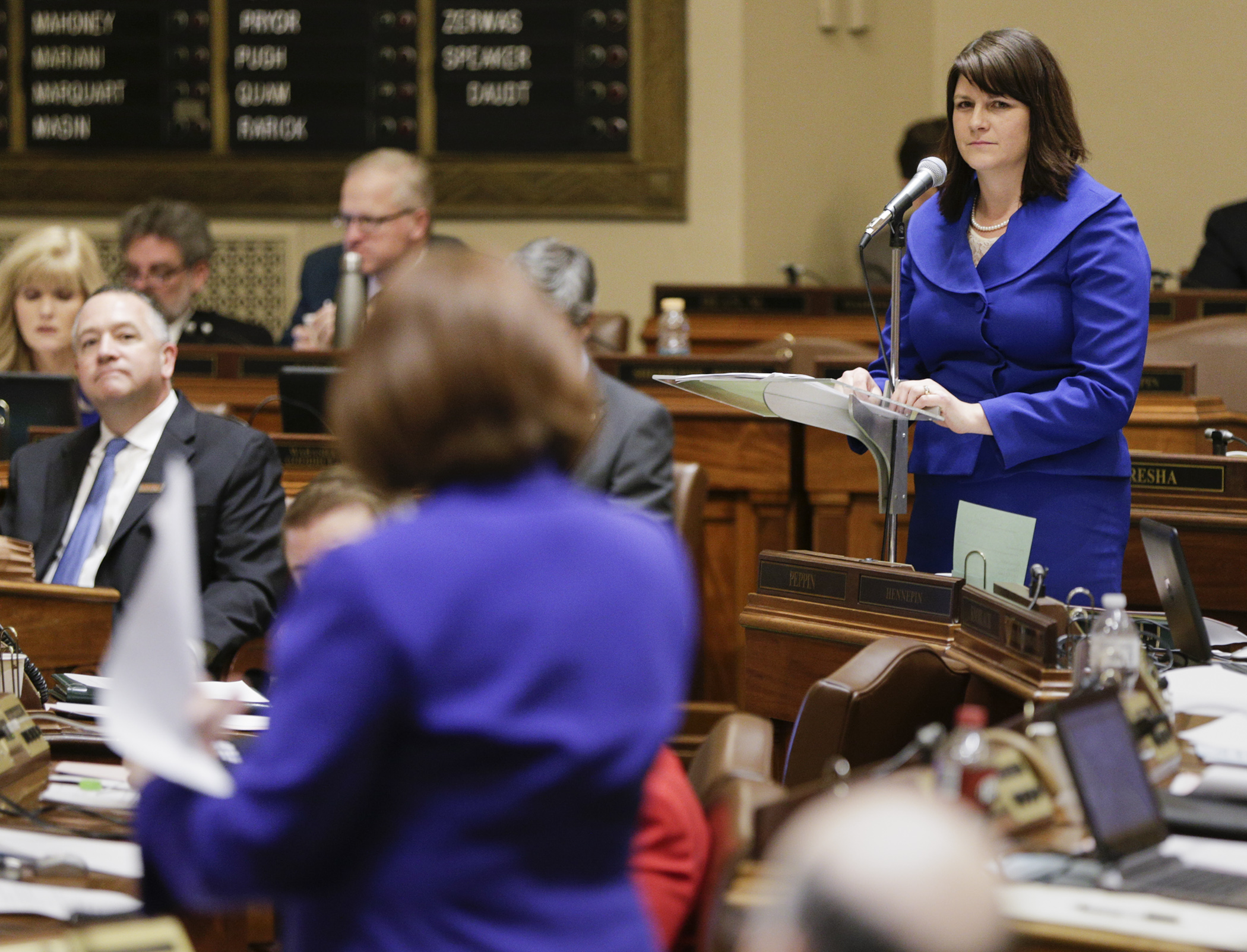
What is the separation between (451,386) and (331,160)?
6.16 metres

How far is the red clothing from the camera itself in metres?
1.57

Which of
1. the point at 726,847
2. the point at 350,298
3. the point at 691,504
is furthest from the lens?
the point at 350,298

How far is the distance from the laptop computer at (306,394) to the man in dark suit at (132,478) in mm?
518

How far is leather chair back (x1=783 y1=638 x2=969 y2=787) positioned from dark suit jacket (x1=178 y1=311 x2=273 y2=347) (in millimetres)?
3613

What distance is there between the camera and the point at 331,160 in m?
7.02

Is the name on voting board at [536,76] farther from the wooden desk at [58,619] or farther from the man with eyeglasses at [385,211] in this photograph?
the wooden desk at [58,619]

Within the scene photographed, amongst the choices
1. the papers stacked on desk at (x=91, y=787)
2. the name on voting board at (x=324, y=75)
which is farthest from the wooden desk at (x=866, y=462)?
the name on voting board at (x=324, y=75)

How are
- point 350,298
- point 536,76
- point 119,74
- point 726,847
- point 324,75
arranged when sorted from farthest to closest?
point 119,74 → point 324,75 → point 536,76 → point 350,298 → point 726,847

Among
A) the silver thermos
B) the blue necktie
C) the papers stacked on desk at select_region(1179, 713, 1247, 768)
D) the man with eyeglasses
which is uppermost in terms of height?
the man with eyeglasses

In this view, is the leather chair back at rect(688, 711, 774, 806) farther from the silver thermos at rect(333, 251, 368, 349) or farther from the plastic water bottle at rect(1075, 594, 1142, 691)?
the silver thermos at rect(333, 251, 368, 349)

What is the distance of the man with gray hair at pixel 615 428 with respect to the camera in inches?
142

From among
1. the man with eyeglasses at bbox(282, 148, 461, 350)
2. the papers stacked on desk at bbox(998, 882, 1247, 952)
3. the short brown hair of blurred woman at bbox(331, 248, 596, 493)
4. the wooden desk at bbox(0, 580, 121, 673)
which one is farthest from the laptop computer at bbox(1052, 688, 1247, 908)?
the man with eyeglasses at bbox(282, 148, 461, 350)

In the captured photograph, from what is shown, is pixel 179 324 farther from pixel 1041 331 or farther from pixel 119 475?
pixel 1041 331

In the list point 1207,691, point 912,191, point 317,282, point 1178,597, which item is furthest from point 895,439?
point 317,282
